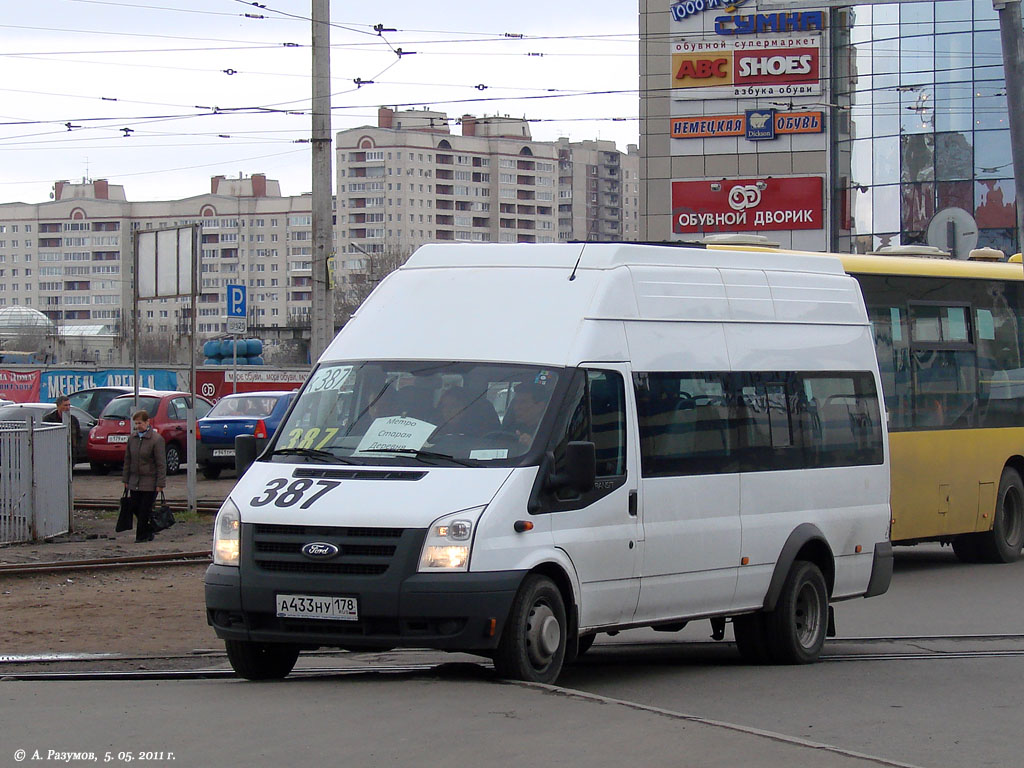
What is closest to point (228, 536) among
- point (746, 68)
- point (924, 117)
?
point (746, 68)

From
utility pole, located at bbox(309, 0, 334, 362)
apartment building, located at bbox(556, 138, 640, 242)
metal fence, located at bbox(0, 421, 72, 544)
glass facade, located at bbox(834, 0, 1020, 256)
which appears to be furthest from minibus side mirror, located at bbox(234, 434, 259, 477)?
apartment building, located at bbox(556, 138, 640, 242)

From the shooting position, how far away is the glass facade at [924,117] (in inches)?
1969

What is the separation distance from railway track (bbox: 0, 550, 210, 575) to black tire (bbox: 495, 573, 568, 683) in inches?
336

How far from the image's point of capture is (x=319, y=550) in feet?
26.1

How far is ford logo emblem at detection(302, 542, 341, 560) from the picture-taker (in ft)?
26.0

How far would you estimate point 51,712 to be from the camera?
7.27 meters

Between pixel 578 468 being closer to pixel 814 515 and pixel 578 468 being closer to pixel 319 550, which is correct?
pixel 319 550

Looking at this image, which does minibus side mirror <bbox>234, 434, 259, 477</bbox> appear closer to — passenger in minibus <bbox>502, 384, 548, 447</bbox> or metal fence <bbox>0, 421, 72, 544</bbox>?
passenger in minibus <bbox>502, 384, 548, 447</bbox>

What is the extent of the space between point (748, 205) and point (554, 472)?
41760 millimetres

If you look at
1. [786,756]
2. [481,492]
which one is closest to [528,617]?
[481,492]

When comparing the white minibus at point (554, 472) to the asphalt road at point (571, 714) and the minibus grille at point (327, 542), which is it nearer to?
the minibus grille at point (327, 542)

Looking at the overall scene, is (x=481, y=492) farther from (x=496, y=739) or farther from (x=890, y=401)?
(x=890, y=401)

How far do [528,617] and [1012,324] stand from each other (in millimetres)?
11757

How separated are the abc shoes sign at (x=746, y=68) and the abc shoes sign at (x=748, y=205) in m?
2.80
